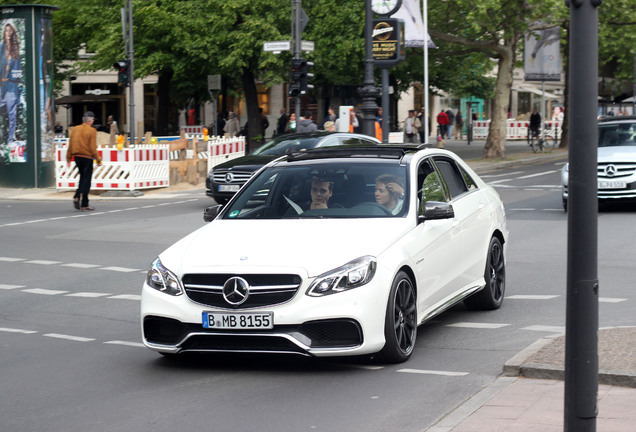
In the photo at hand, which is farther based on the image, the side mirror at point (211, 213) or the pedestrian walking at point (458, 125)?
the pedestrian walking at point (458, 125)

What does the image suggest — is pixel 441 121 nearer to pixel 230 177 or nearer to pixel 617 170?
pixel 230 177

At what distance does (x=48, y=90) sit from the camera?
2875cm

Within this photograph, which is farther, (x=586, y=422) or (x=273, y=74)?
(x=273, y=74)

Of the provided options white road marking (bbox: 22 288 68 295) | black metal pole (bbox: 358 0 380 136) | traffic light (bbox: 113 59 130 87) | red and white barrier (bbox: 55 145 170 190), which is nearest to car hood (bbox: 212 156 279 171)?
black metal pole (bbox: 358 0 380 136)

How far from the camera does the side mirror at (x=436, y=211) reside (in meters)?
8.19

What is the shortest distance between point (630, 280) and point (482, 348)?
401cm

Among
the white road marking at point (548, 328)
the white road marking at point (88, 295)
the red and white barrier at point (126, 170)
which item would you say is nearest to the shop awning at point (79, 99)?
the red and white barrier at point (126, 170)

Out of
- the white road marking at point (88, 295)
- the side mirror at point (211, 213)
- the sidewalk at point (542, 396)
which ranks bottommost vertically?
the white road marking at point (88, 295)

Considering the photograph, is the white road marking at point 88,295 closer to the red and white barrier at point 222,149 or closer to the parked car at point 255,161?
the parked car at point 255,161

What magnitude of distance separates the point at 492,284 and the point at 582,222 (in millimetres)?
5030

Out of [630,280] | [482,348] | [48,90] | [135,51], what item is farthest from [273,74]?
[482,348]

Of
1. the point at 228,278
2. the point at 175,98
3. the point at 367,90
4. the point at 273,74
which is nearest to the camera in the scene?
the point at 228,278

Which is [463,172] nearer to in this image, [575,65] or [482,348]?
[482,348]

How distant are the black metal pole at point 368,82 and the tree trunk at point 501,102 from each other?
13589 millimetres
